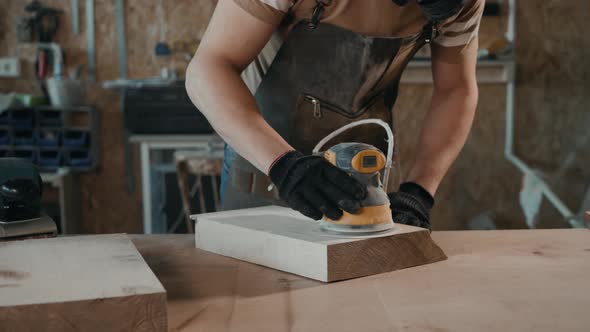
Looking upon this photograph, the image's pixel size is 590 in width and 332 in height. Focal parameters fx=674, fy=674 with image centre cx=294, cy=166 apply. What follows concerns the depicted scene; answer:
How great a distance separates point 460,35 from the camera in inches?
61.7

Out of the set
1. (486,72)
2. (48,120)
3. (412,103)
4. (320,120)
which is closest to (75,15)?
(48,120)

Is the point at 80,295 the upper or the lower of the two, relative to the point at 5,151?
upper

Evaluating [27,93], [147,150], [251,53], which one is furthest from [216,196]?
[251,53]

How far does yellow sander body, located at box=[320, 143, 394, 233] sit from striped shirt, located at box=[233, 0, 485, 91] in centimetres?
36

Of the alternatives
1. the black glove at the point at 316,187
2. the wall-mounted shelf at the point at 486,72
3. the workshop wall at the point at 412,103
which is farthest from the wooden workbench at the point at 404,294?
the wall-mounted shelf at the point at 486,72

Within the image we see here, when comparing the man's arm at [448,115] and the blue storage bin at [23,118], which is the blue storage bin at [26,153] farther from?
the man's arm at [448,115]

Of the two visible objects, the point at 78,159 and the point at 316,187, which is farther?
the point at 78,159

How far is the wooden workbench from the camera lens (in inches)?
33.4

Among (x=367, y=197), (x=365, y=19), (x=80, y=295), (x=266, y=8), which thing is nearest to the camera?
(x=80, y=295)

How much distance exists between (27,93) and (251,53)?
3582 millimetres

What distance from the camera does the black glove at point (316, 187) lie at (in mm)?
1083

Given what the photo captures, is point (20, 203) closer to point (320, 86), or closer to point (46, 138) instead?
point (320, 86)

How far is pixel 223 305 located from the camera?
0.93 m

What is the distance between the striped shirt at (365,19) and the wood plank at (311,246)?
0.41 meters
